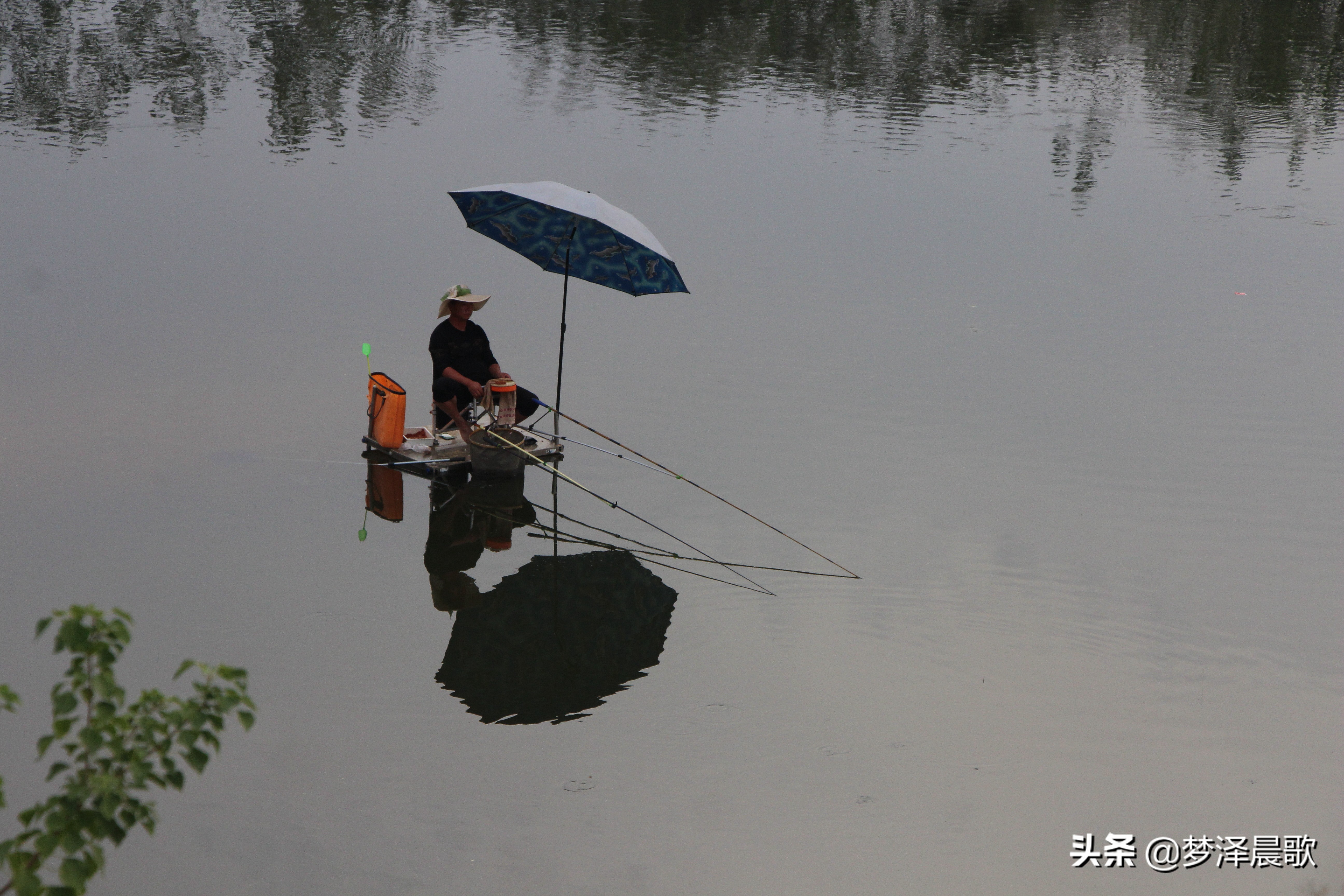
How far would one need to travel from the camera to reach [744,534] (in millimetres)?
8859

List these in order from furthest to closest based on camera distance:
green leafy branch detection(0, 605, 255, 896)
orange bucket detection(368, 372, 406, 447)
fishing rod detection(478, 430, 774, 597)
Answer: orange bucket detection(368, 372, 406, 447) → fishing rod detection(478, 430, 774, 597) → green leafy branch detection(0, 605, 255, 896)

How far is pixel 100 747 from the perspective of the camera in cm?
280

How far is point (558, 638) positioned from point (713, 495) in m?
1.99

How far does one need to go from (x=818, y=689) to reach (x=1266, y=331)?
8.37 meters

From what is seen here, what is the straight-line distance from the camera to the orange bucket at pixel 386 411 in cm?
927

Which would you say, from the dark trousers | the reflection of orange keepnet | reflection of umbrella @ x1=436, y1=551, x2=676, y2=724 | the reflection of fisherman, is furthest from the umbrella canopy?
reflection of umbrella @ x1=436, y1=551, x2=676, y2=724

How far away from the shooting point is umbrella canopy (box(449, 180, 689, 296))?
28.9 feet

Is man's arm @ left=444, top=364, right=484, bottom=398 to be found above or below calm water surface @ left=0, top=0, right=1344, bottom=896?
above

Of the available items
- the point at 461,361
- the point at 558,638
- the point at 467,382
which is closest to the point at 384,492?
the point at 467,382

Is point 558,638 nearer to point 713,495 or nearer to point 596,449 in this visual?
point 713,495

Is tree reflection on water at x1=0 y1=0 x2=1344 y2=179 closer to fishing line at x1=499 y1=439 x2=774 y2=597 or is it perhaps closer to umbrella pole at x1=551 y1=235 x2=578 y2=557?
umbrella pole at x1=551 y1=235 x2=578 y2=557

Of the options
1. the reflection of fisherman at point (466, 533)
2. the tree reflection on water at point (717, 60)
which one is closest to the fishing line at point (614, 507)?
the reflection of fisherman at point (466, 533)

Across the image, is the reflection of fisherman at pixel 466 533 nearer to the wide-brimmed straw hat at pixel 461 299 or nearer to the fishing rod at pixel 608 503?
the fishing rod at pixel 608 503

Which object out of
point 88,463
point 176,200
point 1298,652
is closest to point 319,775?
point 88,463
